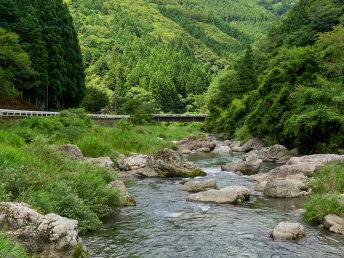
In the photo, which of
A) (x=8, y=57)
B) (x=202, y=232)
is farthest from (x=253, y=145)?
(x=202, y=232)

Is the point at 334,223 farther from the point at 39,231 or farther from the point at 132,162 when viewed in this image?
the point at 132,162

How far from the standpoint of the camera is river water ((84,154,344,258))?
1310 centimetres

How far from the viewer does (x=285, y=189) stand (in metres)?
21.7

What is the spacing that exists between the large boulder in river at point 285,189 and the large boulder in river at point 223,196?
154 centimetres

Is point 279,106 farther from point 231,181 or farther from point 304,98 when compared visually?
point 231,181

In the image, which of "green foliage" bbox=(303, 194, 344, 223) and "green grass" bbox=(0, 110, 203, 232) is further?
"green foliage" bbox=(303, 194, 344, 223)

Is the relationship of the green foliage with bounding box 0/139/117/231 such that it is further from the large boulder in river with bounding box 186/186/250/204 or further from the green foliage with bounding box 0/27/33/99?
the green foliage with bounding box 0/27/33/99

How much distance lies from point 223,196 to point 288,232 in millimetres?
6045

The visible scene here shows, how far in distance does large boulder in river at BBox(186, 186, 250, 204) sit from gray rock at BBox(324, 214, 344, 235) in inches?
202

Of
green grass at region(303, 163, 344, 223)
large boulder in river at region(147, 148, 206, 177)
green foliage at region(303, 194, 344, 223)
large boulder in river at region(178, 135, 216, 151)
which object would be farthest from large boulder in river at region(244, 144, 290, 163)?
green foliage at region(303, 194, 344, 223)

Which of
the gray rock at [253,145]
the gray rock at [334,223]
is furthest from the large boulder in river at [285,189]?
the gray rock at [253,145]

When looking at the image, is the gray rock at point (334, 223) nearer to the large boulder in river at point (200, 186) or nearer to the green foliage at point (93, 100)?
the large boulder in river at point (200, 186)

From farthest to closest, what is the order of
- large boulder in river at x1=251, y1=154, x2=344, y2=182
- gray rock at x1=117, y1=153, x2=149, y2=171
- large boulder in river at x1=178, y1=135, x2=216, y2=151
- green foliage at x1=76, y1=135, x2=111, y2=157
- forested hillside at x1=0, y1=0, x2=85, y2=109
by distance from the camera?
1. forested hillside at x1=0, y1=0, x2=85, y2=109
2. large boulder in river at x1=178, y1=135, x2=216, y2=151
3. green foliage at x1=76, y1=135, x2=111, y2=157
4. gray rock at x1=117, y1=153, x2=149, y2=171
5. large boulder in river at x1=251, y1=154, x2=344, y2=182


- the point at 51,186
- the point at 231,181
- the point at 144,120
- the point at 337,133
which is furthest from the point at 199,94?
the point at 51,186
